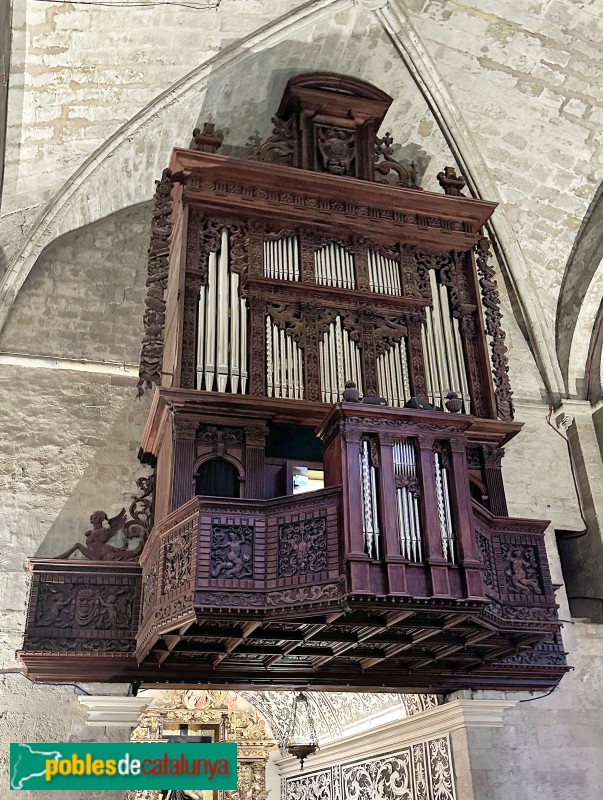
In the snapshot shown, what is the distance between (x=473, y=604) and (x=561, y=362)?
5.46 m

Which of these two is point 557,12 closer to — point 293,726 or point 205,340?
point 205,340

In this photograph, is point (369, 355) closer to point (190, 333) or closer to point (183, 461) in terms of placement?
point (190, 333)

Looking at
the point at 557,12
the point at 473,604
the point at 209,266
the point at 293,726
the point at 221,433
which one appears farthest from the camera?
the point at 293,726

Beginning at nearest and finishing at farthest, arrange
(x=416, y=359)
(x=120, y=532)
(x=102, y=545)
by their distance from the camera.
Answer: (x=102, y=545) → (x=416, y=359) → (x=120, y=532)

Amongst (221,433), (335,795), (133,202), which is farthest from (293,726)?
(133,202)

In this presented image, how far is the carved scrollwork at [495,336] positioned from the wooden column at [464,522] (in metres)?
1.89

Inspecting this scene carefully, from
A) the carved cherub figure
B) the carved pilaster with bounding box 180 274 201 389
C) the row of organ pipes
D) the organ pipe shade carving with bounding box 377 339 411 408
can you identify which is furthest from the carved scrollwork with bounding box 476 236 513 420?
the carved cherub figure

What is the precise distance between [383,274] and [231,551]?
12.0 feet

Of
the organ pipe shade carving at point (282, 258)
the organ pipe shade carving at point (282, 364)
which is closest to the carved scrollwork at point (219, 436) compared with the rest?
the organ pipe shade carving at point (282, 364)

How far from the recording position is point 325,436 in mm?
6711

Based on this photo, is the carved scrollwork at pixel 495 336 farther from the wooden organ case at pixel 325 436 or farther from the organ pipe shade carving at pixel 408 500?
the organ pipe shade carving at pixel 408 500

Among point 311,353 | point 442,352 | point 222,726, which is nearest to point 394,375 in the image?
point 442,352

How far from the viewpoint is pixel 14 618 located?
778 cm

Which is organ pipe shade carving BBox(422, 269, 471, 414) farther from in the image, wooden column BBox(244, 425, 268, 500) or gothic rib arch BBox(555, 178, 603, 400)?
gothic rib arch BBox(555, 178, 603, 400)
